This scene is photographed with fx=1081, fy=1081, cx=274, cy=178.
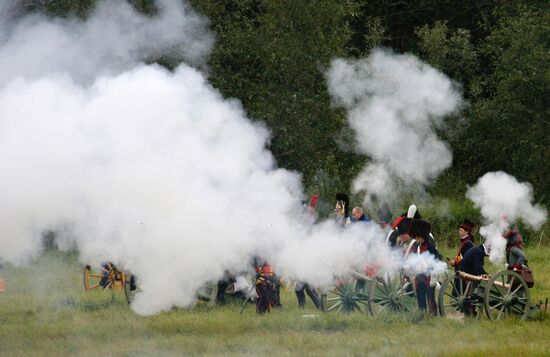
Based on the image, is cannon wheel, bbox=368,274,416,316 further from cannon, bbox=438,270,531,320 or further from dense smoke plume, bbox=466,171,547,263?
dense smoke plume, bbox=466,171,547,263

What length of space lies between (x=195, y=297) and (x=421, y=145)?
746 centimetres

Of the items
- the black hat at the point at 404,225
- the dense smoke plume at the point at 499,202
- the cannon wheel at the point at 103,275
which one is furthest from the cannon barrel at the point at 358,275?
the cannon wheel at the point at 103,275

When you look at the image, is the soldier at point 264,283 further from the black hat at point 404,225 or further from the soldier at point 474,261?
the soldier at point 474,261

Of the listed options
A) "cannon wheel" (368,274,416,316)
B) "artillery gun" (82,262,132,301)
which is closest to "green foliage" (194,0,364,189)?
"artillery gun" (82,262,132,301)

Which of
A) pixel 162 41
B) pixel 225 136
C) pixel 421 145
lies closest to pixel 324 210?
pixel 421 145

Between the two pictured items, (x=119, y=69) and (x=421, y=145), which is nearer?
(x=119, y=69)

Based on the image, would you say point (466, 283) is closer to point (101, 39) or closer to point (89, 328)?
point (89, 328)

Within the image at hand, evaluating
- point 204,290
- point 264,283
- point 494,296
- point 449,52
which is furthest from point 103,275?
point 449,52

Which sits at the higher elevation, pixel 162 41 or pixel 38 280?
pixel 162 41

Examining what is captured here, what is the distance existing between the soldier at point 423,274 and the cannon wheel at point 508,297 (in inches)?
37.2

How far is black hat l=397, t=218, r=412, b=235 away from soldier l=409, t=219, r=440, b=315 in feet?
1.40

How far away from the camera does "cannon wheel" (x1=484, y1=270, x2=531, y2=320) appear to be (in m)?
15.9

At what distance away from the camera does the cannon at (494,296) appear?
15.9 meters

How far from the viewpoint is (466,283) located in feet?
53.5
